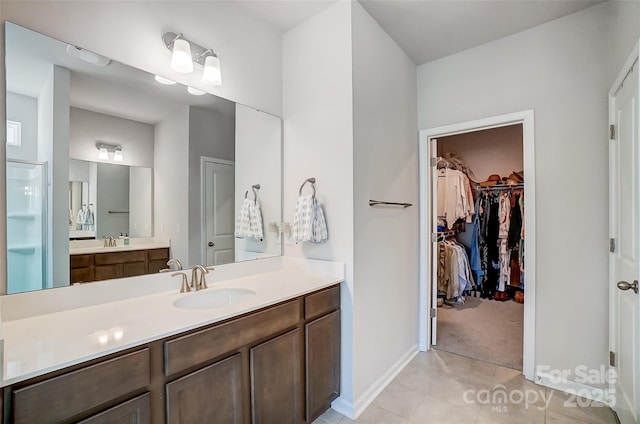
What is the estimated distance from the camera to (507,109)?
7.82ft

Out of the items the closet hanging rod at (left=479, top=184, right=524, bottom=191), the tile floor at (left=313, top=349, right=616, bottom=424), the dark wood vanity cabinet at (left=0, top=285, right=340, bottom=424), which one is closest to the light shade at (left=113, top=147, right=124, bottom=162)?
the dark wood vanity cabinet at (left=0, top=285, right=340, bottom=424)

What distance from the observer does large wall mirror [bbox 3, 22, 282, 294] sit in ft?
4.08

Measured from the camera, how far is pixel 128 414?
39.9 inches

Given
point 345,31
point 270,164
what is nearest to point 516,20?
point 345,31

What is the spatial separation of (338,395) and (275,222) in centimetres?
126

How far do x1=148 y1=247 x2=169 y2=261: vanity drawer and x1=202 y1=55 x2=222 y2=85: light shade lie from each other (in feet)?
3.43

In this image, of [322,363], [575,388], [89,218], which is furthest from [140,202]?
[575,388]

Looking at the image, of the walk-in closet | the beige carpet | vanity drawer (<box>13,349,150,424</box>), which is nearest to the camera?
vanity drawer (<box>13,349,150,424</box>)

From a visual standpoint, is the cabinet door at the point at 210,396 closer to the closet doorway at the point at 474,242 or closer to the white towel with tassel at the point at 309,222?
the white towel with tassel at the point at 309,222

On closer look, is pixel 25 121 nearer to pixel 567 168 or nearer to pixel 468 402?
pixel 468 402

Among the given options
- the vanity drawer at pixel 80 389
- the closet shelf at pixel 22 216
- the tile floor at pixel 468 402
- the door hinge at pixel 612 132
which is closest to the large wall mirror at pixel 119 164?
the closet shelf at pixel 22 216

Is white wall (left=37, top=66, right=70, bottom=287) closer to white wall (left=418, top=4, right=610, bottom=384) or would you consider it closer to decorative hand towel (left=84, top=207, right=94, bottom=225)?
decorative hand towel (left=84, top=207, right=94, bottom=225)

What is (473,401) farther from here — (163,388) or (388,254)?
(163,388)

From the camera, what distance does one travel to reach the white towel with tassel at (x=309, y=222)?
1.96m
